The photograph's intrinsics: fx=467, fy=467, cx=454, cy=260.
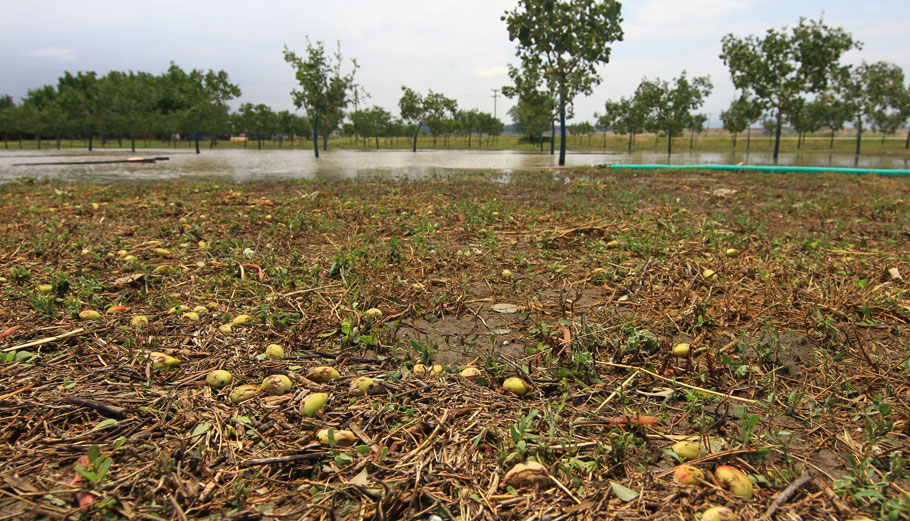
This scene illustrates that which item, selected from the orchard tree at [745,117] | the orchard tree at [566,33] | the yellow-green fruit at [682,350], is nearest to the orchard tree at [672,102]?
the orchard tree at [745,117]

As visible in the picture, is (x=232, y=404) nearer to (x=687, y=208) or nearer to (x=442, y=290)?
(x=442, y=290)

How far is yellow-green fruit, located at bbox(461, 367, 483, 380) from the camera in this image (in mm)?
2354

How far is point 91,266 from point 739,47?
125 ft

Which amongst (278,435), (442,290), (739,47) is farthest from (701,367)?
(739,47)

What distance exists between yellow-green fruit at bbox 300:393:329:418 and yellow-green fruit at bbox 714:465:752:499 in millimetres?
1565

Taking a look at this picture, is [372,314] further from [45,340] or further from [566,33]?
[566,33]

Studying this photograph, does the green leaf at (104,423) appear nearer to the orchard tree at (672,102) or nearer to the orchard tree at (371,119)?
the orchard tree at (672,102)

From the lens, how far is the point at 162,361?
2398mm

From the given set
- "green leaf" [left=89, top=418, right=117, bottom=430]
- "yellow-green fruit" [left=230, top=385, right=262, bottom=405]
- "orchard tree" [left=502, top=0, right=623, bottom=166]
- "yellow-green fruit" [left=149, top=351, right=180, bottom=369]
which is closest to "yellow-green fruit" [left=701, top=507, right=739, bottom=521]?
"yellow-green fruit" [left=230, top=385, right=262, bottom=405]

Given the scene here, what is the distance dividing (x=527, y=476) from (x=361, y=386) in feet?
2.95

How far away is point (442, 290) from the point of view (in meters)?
3.68

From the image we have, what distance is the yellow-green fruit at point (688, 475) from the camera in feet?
5.27

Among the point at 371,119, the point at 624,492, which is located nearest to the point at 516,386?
the point at 624,492

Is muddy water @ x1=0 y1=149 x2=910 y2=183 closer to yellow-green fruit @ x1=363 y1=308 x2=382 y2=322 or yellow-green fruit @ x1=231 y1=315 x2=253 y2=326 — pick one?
yellow-green fruit @ x1=363 y1=308 x2=382 y2=322
